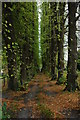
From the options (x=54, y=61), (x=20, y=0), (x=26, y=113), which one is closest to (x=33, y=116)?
(x=26, y=113)

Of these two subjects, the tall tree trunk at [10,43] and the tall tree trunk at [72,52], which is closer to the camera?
the tall tree trunk at [72,52]

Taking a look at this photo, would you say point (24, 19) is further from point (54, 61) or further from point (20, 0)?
point (54, 61)

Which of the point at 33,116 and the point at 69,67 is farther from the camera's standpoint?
the point at 69,67

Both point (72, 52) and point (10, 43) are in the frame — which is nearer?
point (72, 52)

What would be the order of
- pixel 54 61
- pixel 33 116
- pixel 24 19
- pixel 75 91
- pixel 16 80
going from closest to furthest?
pixel 33 116
pixel 75 91
pixel 16 80
pixel 24 19
pixel 54 61

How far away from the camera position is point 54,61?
29.5m

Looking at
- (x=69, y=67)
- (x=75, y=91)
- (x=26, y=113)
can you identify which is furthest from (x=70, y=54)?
(x=26, y=113)

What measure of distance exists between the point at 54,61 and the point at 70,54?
44.5 feet

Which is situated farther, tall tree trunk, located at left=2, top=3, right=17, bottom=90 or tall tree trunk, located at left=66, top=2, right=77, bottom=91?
tall tree trunk, located at left=2, top=3, right=17, bottom=90

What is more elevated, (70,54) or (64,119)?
(70,54)

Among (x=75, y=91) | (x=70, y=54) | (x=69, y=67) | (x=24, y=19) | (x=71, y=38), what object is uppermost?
(x=24, y=19)

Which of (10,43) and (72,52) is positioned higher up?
(10,43)

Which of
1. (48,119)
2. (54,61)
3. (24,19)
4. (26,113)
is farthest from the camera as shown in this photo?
(54,61)

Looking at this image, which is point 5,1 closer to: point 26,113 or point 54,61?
point 26,113
